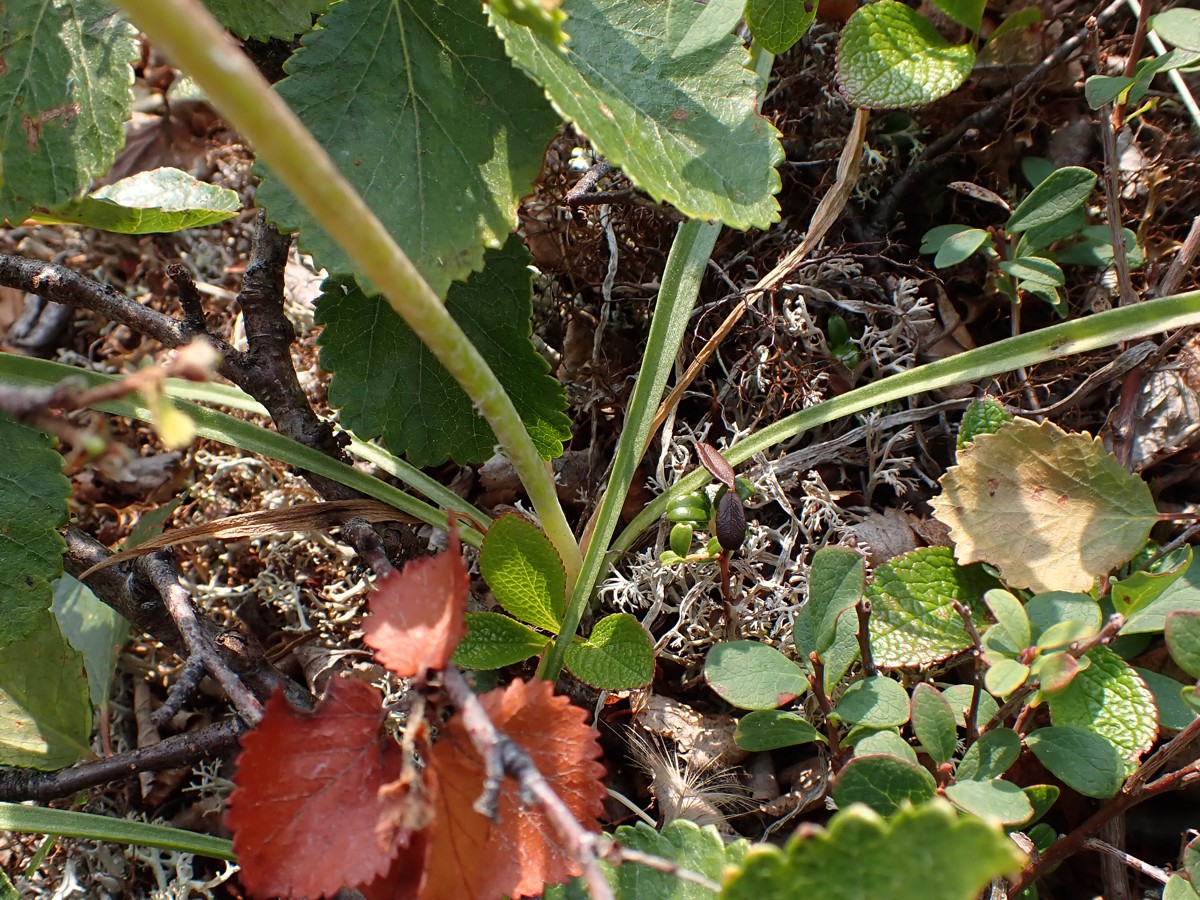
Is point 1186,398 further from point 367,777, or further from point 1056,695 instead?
point 367,777

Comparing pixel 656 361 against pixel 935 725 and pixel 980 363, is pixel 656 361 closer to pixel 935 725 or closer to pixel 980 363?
pixel 980 363

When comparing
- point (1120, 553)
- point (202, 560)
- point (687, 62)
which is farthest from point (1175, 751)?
point (202, 560)

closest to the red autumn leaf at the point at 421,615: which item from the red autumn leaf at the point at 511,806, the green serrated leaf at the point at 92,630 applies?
the red autumn leaf at the point at 511,806

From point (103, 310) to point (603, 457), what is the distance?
0.74 meters

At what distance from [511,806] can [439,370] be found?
0.55 meters

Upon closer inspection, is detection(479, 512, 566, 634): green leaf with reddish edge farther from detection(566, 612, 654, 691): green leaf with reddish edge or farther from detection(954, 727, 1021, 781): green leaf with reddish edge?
A: detection(954, 727, 1021, 781): green leaf with reddish edge

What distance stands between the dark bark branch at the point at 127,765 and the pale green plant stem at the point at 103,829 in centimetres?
5

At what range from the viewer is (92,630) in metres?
1.30

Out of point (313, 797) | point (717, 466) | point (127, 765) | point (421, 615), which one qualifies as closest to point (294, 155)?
point (421, 615)

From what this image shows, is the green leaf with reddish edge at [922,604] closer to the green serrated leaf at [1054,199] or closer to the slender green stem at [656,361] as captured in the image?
the slender green stem at [656,361]

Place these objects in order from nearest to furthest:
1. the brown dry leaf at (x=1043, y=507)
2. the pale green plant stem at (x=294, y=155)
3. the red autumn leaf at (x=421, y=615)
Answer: the pale green plant stem at (x=294, y=155)
the red autumn leaf at (x=421, y=615)
the brown dry leaf at (x=1043, y=507)

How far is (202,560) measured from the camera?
1.36 meters

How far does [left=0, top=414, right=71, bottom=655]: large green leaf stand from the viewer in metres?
1.01

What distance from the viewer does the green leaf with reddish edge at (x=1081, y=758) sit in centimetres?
82
